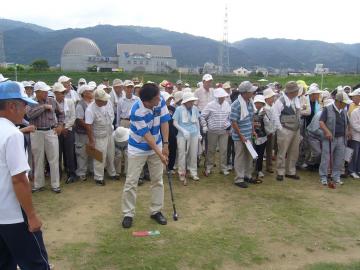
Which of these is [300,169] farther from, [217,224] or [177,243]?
[177,243]

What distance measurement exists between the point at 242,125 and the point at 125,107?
9.00ft

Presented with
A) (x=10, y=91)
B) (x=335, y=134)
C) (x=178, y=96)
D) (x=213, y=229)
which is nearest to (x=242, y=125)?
(x=178, y=96)

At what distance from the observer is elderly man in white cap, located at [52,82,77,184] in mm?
7297

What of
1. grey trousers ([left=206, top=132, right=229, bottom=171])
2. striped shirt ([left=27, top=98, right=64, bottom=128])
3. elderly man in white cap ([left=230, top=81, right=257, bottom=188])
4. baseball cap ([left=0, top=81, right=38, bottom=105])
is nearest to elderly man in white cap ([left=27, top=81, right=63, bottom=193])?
striped shirt ([left=27, top=98, right=64, bottom=128])

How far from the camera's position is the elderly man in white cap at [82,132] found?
296 inches

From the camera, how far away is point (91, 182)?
25.3ft

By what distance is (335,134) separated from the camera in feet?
25.6

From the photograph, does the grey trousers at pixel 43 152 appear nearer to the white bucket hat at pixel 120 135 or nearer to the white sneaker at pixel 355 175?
the white bucket hat at pixel 120 135

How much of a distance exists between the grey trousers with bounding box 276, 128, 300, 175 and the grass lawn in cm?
67

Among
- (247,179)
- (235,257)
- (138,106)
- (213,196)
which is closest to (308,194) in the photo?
(247,179)

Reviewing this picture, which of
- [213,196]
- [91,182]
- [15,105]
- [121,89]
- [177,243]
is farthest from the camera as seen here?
[121,89]

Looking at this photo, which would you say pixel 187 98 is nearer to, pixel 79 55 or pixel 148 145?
pixel 148 145

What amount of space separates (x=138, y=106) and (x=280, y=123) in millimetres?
3842

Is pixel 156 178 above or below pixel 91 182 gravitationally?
above
